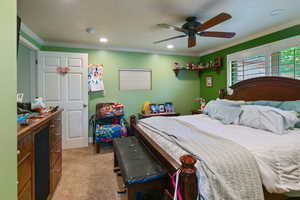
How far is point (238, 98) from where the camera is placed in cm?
315

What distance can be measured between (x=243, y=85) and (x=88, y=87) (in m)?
3.51

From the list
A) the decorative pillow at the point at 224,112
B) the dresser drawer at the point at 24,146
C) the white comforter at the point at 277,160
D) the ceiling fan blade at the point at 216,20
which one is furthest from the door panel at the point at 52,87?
the white comforter at the point at 277,160

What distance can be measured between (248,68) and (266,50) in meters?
0.47

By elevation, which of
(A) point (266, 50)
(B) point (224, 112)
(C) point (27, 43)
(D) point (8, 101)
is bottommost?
(B) point (224, 112)

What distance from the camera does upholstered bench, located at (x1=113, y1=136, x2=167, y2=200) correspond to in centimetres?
128

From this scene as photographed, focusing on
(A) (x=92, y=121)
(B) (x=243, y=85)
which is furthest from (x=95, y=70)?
(B) (x=243, y=85)

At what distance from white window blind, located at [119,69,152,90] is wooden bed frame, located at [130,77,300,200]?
4.91ft

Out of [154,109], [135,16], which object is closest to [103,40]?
[135,16]

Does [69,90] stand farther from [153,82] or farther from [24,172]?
[24,172]

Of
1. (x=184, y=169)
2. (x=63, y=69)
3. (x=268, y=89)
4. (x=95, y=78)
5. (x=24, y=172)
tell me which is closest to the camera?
(x=184, y=169)

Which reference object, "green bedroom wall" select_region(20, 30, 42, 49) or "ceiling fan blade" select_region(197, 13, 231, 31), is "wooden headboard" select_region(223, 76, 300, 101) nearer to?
"ceiling fan blade" select_region(197, 13, 231, 31)

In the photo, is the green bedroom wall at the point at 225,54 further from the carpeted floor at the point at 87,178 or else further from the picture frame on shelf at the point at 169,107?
the carpeted floor at the point at 87,178

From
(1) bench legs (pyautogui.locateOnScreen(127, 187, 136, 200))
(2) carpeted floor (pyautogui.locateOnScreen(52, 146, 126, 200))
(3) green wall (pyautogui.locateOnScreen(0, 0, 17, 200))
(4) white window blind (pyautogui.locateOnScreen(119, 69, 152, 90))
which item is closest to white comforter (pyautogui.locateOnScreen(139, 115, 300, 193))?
(1) bench legs (pyautogui.locateOnScreen(127, 187, 136, 200))

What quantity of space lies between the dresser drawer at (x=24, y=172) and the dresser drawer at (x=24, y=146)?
0.15 ft
